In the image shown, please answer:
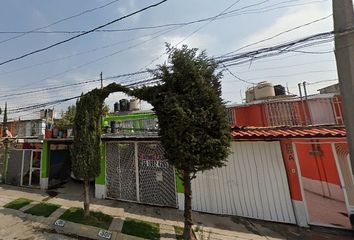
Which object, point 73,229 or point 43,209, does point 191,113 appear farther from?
point 43,209

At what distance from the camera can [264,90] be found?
45.7ft

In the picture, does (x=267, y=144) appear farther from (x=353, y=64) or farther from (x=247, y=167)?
(x=353, y=64)

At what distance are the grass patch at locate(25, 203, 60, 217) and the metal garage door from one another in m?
6.13

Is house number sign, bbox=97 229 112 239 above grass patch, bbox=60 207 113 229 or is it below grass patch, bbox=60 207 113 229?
below

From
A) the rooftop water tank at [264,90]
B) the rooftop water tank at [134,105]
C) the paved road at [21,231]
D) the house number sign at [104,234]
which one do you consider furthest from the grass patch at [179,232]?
the rooftop water tank at [134,105]

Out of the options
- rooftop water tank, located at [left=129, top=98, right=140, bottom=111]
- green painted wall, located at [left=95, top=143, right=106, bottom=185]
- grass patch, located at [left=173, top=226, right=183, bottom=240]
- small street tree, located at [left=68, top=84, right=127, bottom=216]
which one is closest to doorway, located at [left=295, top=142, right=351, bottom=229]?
grass patch, located at [left=173, top=226, right=183, bottom=240]

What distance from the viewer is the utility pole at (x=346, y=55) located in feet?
13.0

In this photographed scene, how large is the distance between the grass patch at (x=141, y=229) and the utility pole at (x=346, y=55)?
19.4 feet

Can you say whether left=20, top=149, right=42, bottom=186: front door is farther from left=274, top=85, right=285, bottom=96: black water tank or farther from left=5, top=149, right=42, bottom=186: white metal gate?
left=274, top=85, right=285, bottom=96: black water tank

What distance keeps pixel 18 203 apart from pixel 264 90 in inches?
596

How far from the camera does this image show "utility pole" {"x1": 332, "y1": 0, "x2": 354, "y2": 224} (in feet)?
13.0

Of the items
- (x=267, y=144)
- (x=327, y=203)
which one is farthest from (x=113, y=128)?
(x=327, y=203)

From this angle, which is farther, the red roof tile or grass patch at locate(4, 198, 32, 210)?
grass patch at locate(4, 198, 32, 210)

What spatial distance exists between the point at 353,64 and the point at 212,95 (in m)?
3.24
